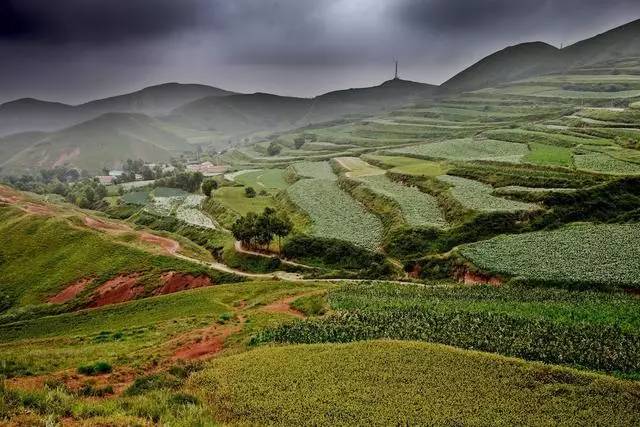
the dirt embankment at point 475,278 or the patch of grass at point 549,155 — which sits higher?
the patch of grass at point 549,155

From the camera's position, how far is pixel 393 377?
2911 cm

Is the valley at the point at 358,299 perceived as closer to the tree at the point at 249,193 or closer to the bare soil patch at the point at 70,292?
the bare soil patch at the point at 70,292

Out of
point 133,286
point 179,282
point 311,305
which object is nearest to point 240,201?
point 179,282

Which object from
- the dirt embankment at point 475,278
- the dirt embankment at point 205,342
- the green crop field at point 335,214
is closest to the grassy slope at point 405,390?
the dirt embankment at point 205,342

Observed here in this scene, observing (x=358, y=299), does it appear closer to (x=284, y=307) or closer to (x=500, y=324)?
(x=284, y=307)

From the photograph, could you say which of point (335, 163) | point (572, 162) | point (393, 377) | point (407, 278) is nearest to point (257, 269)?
point (407, 278)

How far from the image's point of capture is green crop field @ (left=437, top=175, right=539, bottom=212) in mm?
Answer: 77250

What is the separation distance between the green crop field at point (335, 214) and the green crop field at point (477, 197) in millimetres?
16448

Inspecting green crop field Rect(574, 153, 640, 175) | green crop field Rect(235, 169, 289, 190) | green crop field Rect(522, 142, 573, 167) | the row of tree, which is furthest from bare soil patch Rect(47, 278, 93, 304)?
green crop field Rect(574, 153, 640, 175)

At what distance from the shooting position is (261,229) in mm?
82625

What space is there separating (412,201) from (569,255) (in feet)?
120

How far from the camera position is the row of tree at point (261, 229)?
82.2 meters

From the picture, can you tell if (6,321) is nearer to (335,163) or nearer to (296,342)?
(296,342)

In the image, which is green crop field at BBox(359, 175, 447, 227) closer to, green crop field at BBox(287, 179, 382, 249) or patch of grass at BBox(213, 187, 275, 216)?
green crop field at BBox(287, 179, 382, 249)
